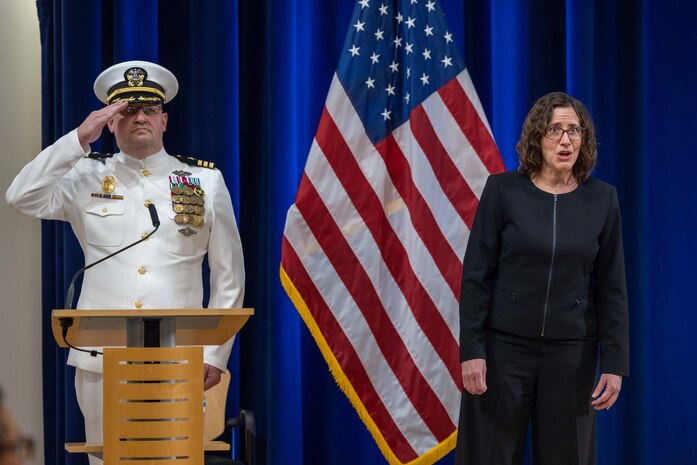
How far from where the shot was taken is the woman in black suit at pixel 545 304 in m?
2.65

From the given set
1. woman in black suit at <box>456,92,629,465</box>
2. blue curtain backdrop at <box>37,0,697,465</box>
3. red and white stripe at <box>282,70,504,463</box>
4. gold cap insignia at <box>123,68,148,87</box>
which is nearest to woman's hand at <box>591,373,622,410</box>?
woman in black suit at <box>456,92,629,465</box>

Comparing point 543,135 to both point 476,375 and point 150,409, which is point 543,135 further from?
point 150,409

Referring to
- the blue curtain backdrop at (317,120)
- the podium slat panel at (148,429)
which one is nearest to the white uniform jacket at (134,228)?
Answer: the blue curtain backdrop at (317,120)

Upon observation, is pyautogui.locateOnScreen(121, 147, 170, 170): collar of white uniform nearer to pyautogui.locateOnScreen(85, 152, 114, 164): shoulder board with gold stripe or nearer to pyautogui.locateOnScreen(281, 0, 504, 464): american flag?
pyautogui.locateOnScreen(85, 152, 114, 164): shoulder board with gold stripe

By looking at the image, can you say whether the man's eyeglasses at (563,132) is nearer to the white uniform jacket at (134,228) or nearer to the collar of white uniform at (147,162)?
the white uniform jacket at (134,228)

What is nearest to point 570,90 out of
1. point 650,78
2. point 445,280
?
point 650,78

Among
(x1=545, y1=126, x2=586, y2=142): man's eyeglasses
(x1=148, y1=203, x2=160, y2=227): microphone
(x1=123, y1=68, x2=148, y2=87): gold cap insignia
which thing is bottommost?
(x1=148, y1=203, x2=160, y2=227): microphone

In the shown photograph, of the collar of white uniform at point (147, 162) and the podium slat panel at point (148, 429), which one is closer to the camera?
the podium slat panel at point (148, 429)

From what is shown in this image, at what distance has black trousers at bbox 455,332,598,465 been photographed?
2.64 meters

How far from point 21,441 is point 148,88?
9.00 ft

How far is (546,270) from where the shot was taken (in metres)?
2.66

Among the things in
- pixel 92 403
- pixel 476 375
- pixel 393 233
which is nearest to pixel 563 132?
pixel 476 375

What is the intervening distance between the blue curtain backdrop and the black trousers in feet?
4.37

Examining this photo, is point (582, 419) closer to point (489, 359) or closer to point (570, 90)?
point (489, 359)
